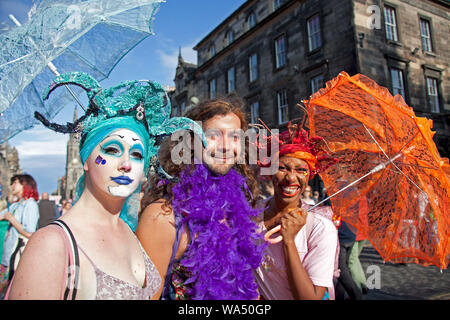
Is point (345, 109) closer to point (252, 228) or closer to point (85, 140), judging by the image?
point (252, 228)

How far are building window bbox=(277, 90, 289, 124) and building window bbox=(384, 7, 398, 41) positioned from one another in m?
5.24

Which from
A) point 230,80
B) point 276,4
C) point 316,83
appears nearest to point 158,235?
point 316,83

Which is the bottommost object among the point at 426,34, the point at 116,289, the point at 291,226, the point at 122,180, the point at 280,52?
the point at 116,289

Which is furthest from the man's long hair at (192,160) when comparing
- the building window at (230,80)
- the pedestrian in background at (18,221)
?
the building window at (230,80)

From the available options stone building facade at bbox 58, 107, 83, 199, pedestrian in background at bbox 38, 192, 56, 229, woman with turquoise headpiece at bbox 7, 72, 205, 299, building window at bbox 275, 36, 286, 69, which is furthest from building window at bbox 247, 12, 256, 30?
stone building facade at bbox 58, 107, 83, 199

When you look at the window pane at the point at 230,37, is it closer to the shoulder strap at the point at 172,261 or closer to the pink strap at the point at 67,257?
the shoulder strap at the point at 172,261

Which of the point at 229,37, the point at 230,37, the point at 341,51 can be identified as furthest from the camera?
the point at 229,37

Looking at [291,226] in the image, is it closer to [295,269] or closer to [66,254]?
[295,269]

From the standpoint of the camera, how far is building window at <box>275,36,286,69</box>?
1591cm

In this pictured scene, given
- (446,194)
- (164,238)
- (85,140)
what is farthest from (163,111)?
(446,194)

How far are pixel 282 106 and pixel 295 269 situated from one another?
48.7 ft

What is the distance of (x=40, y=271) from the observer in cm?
104

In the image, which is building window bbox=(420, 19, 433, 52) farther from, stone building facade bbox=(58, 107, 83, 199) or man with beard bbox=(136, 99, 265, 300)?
stone building facade bbox=(58, 107, 83, 199)

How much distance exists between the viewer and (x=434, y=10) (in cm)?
1495
